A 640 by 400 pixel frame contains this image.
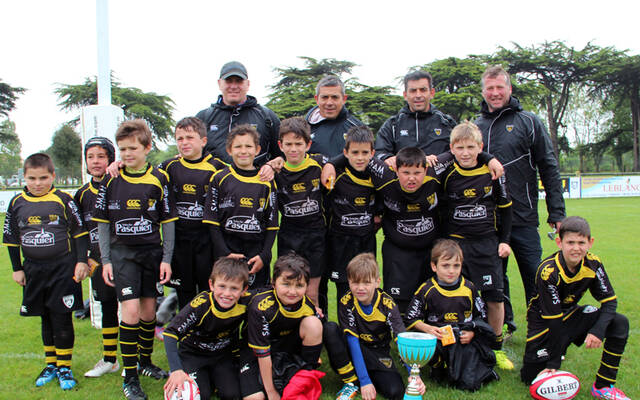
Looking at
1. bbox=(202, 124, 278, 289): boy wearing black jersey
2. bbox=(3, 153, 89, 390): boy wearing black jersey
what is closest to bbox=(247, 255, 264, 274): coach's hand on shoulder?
bbox=(202, 124, 278, 289): boy wearing black jersey

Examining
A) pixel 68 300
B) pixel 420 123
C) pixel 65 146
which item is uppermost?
pixel 65 146

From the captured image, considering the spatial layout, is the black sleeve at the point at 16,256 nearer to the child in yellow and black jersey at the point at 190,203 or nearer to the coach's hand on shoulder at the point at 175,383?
the child in yellow and black jersey at the point at 190,203

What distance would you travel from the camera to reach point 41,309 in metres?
3.65

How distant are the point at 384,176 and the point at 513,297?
336 centimetres

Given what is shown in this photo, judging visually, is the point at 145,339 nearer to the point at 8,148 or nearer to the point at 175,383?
the point at 175,383

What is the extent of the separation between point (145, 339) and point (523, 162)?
3.71 metres

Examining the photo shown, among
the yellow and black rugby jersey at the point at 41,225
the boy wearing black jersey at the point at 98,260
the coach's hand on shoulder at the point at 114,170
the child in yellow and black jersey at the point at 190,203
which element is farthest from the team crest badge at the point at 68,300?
the coach's hand on shoulder at the point at 114,170

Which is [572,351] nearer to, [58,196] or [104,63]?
[58,196]

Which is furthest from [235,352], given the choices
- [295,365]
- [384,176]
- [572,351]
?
[572,351]

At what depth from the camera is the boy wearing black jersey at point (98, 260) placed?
3799 mm

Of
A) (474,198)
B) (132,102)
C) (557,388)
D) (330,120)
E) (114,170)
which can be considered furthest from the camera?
(132,102)

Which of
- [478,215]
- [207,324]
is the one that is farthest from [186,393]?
[478,215]

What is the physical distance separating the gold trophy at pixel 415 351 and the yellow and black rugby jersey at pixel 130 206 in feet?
6.63

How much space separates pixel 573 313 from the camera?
3.52 m
